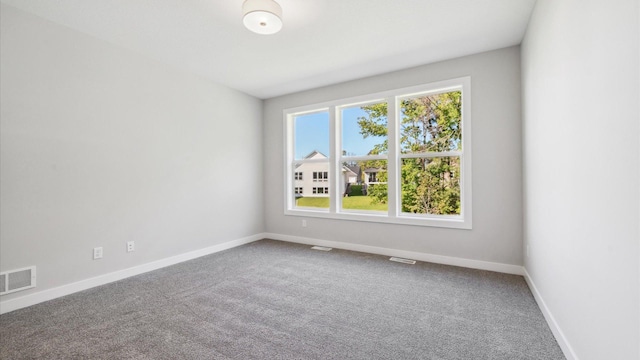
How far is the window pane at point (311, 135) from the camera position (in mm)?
4535

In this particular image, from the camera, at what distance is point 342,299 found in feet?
8.09

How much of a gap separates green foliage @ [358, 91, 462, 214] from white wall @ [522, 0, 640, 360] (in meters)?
1.25

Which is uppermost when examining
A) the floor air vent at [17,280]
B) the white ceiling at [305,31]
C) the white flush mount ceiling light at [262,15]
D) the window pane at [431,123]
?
the white ceiling at [305,31]

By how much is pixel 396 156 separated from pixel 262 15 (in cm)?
242

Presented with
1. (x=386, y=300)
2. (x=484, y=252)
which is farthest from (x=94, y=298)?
(x=484, y=252)

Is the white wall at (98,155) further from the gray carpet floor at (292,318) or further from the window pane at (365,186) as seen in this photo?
the window pane at (365,186)

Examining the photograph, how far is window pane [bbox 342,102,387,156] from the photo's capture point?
4.00m

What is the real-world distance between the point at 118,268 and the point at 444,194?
400 centimetres

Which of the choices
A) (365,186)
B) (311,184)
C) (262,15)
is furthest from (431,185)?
(262,15)

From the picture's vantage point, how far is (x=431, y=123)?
3.65 meters

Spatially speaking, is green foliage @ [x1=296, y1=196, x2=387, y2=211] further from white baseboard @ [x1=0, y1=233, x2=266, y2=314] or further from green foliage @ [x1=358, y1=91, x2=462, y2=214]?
white baseboard @ [x1=0, y1=233, x2=266, y2=314]

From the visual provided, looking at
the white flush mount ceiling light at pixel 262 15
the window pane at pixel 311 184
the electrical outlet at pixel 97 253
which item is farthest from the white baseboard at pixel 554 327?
the electrical outlet at pixel 97 253

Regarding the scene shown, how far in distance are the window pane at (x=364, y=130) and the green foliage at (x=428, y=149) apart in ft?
0.05

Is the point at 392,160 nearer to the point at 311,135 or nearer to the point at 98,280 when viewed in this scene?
the point at 311,135
